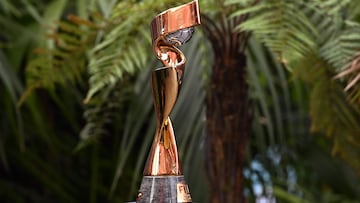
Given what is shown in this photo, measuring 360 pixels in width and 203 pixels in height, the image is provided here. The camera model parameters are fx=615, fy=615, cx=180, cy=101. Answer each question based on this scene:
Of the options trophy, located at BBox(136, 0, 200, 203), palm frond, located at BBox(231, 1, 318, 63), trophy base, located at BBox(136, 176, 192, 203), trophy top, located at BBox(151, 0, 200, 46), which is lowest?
trophy base, located at BBox(136, 176, 192, 203)

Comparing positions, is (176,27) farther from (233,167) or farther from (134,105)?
(134,105)

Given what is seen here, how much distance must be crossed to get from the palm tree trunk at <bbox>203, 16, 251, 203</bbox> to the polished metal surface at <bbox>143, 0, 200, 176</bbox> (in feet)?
0.71

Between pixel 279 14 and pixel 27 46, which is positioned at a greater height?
pixel 27 46

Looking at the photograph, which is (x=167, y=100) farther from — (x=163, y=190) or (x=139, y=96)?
(x=139, y=96)

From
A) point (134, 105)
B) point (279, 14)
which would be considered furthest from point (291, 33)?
point (134, 105)

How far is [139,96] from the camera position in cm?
111

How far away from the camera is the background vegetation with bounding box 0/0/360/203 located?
2.10 ft

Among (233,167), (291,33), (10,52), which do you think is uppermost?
(10,52)

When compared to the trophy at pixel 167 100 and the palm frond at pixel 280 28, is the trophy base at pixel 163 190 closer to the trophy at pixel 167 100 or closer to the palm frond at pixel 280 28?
the trophy at pixel 167 100

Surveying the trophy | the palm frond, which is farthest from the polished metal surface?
the palm frond

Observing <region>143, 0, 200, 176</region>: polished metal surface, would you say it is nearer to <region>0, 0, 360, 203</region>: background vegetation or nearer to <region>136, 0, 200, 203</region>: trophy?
<region>136, 0, 200, 203</region>: trophy

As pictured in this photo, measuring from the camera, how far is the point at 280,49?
1.89 ft

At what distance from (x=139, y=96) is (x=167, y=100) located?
0.68 metres

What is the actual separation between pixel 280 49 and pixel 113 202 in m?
0.87
